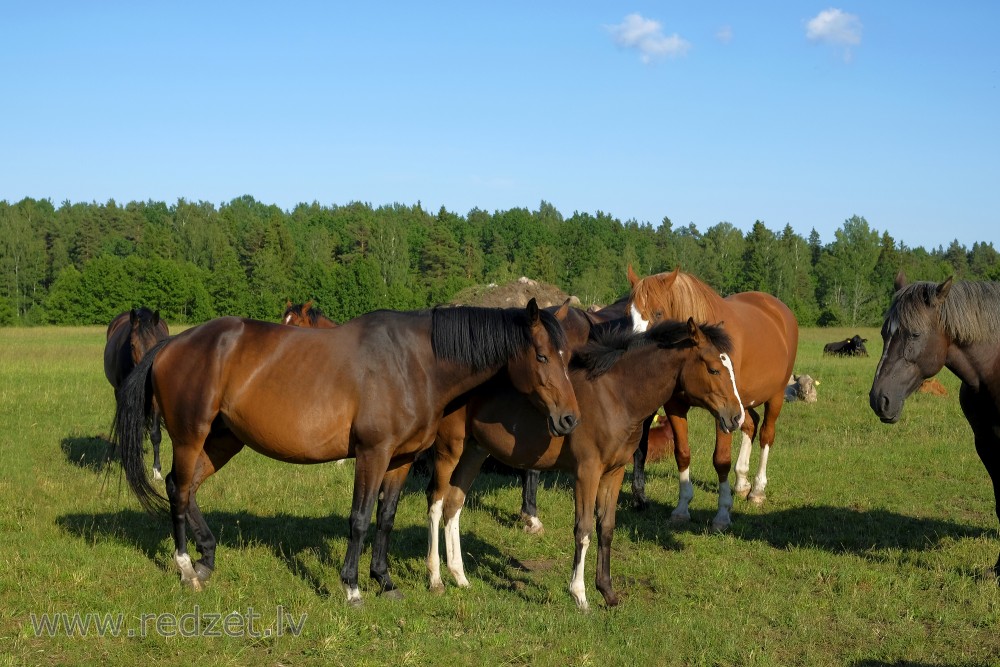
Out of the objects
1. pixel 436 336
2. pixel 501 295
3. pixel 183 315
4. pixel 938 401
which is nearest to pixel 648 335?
pixel 436 336

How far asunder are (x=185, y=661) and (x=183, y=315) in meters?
56.3

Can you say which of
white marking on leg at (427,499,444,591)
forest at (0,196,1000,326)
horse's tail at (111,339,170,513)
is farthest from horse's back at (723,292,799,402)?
forest at (0,196,1000,326)

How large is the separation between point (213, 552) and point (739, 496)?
5746 mm

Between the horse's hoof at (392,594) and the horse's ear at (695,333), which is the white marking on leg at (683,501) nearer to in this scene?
the horse's ear at (695,333)

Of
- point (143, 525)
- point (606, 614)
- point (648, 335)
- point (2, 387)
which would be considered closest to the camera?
point (606, 614)

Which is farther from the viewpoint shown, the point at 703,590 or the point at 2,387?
the point at 2,387

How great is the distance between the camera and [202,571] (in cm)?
612

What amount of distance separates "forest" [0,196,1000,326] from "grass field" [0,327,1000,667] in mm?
41982

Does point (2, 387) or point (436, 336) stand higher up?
point (436, 336)

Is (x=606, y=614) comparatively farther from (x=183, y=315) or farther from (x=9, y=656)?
(x=183, y=315)

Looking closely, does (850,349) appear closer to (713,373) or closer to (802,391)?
(802,391)

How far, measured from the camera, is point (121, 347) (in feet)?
35.9

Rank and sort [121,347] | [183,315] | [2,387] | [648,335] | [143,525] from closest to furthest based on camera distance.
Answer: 1. [648,335]
2. [143,525]
3. [121,347]
4. [2,387]
5. [183,315]

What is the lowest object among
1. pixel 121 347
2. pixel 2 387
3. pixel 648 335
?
pixel 2 387
